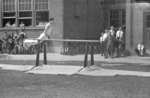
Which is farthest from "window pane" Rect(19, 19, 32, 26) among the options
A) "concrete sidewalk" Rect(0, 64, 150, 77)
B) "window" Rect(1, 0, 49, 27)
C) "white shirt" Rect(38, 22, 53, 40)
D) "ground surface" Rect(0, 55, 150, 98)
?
"ground surface" Rect(0, 55, 150, 98)

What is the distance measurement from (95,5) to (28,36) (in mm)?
4750

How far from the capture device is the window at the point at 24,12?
80.4 feet

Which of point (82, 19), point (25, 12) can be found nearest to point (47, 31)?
point (25, 12)

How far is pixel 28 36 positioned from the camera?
24547mm

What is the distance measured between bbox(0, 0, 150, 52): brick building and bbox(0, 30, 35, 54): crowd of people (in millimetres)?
903

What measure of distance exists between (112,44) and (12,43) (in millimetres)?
6064

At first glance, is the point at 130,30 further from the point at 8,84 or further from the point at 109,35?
the point at 8,84

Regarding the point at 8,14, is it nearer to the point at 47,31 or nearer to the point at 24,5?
the point at 24,5

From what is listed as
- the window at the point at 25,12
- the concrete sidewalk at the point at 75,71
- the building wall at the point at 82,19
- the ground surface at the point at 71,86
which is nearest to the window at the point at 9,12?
the window at the point at 25,12

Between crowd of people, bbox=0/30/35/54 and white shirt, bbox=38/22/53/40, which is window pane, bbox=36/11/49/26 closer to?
crowd of people, bbox=0/30/35/54

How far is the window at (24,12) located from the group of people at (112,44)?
14.0 ft

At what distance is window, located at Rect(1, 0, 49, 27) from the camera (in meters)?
24.5

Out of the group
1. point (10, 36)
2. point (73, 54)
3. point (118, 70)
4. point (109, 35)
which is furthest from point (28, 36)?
point (118, 70)

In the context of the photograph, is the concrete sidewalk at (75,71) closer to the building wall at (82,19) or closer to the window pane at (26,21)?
the building wall at (82,19)
